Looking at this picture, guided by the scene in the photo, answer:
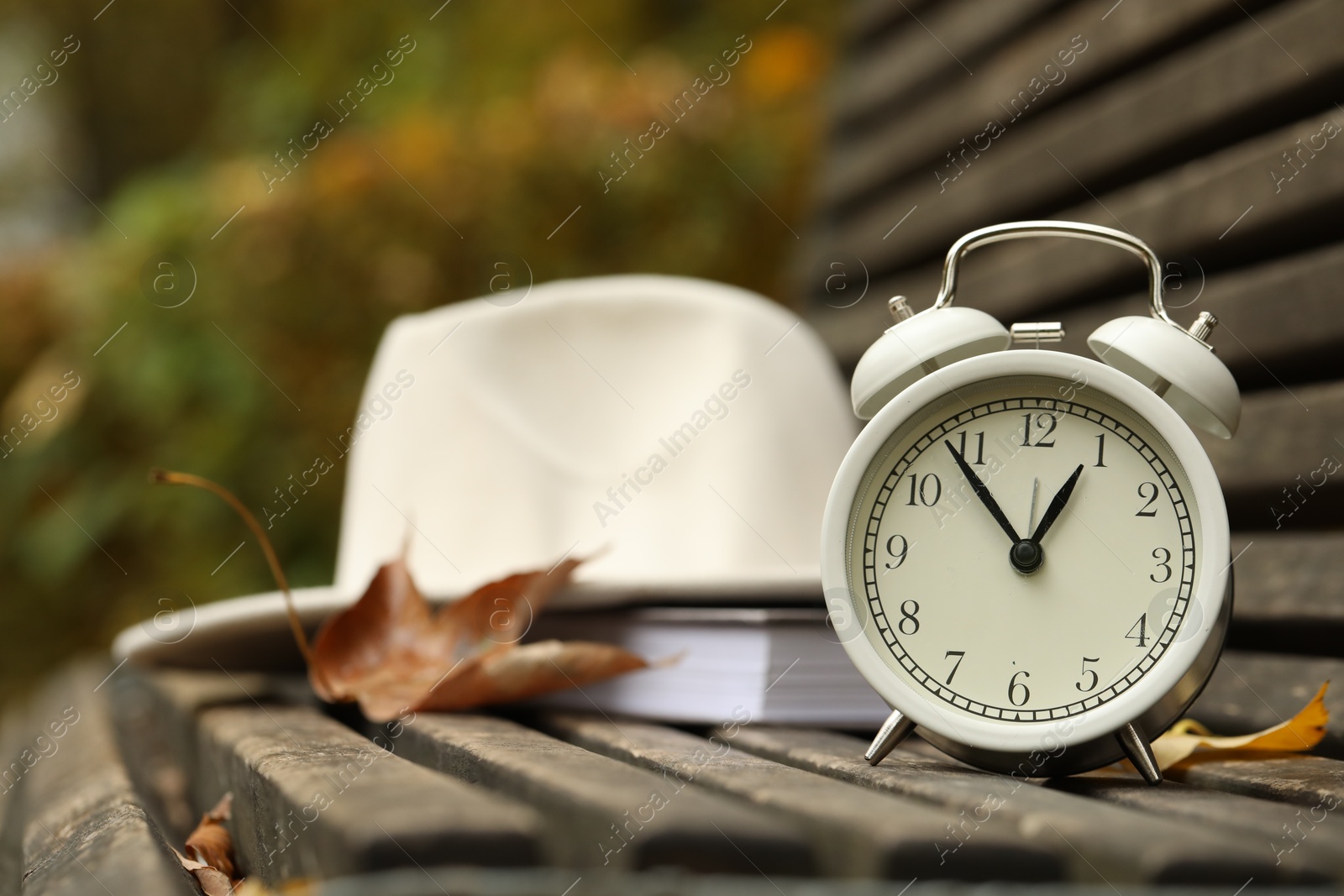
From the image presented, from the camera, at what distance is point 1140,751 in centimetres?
84

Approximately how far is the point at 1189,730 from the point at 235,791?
3.08 feet

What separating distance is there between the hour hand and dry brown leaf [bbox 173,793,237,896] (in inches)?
25.8

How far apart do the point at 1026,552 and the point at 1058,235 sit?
26 centimetres

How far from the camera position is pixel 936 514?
2.96 feet

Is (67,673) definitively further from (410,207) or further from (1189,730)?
(1189,730)

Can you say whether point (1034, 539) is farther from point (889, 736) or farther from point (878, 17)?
point (878, 17)

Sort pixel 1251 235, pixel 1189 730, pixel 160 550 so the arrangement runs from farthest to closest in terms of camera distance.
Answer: pixel 160 550
pixel 1251 235
pixel 1189 730

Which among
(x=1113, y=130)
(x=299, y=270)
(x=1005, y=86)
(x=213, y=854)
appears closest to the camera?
(x=213, y=854)

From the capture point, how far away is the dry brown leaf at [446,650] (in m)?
1.12

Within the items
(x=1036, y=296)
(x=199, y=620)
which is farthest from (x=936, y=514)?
(x=1036, y=296)

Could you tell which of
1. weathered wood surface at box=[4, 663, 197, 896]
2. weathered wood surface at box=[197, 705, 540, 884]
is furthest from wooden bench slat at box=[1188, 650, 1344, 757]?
weathered wood surface at box=[4, 663, 197, 896]

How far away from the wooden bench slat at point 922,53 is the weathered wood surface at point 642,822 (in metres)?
1.96

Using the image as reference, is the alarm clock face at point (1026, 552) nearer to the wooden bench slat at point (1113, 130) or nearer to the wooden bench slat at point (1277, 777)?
the wooden bench slat at point (1277, 777)

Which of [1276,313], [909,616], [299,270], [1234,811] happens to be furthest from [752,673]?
[299,270]
